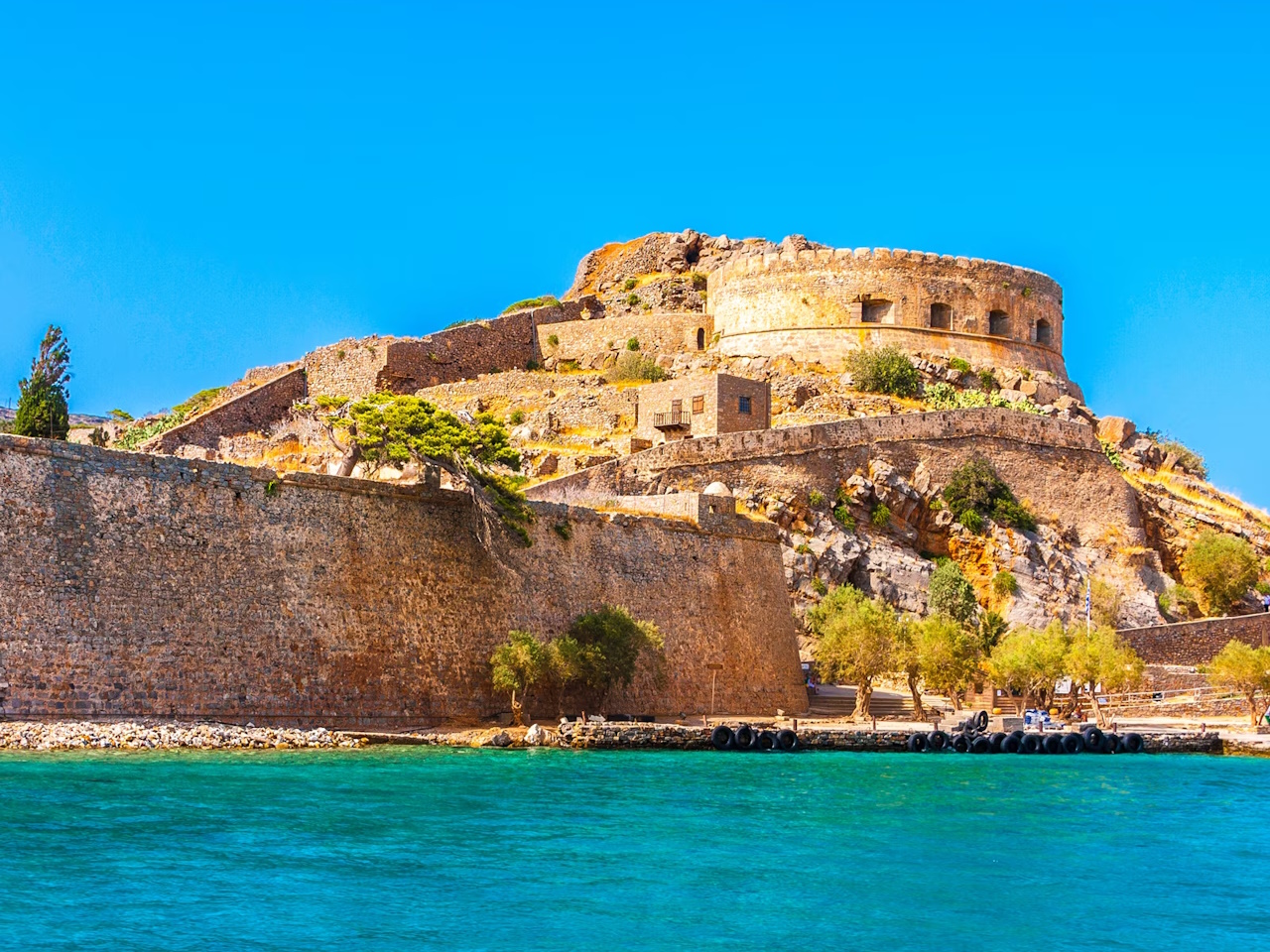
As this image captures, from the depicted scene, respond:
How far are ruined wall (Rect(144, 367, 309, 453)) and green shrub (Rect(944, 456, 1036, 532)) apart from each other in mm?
19906

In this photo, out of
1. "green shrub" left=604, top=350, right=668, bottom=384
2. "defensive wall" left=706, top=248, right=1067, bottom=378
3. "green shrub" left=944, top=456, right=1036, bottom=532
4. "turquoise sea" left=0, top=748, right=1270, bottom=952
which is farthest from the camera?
"defensive wall" left=706, top=248, right=1067, bottom=378

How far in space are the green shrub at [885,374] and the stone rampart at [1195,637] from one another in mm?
10761

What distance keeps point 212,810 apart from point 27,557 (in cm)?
647

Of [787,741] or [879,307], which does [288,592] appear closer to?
[787,741]

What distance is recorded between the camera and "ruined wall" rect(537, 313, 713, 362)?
56188 mm

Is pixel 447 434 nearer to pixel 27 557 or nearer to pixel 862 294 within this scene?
pixel 27 557

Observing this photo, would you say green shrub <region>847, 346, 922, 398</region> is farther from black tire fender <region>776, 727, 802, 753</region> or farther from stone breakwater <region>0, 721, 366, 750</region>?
stone breakwater <region>0, 721, 366, 750</region>

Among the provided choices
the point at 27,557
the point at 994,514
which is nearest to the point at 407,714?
the point at 27,557

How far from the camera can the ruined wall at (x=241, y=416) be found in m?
48.5

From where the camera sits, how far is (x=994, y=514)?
45.4m

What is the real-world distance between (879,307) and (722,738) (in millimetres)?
24220

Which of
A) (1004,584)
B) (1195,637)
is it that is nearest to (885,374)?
(1004,584)

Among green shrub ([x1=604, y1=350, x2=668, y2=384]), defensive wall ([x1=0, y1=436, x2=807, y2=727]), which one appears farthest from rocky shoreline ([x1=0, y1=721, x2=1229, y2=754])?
green shrub ([x1=604, y1=350, x2=668, y2=384])

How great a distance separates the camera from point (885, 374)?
50.7 m
